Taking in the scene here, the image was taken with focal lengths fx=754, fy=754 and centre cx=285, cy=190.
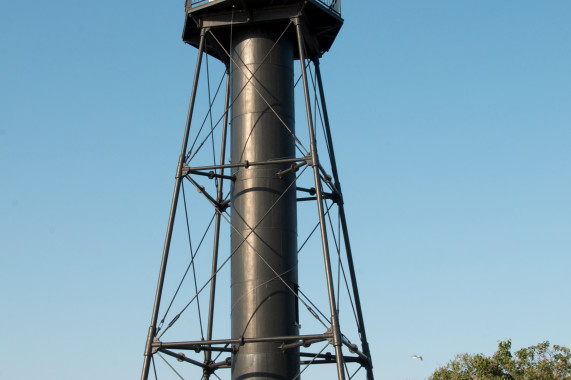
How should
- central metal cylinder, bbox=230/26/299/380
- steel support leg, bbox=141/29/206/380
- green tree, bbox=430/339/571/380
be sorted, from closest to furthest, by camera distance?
steel support leg, bbox=141/29/206/380 → central metal cylinder, bbox=230/26/299/380 → green tree, bbox=430/339/571/380

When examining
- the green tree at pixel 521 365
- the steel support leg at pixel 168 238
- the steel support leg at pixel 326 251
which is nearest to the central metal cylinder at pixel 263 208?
the steel support leg at pixel 326 251

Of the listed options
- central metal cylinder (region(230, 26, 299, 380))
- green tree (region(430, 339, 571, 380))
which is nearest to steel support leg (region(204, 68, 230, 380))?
central metal cylinder (region(230, 26, 299, 380))

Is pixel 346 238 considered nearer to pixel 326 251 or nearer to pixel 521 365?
pixel 326 251

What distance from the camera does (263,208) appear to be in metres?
17.5

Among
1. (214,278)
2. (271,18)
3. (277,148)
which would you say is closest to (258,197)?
(277,148)

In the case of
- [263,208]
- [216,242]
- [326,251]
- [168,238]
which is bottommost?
[326,251]

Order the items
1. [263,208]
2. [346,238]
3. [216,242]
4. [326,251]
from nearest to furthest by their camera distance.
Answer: [326,251]
[263,208]
[346,238]
[216,242]

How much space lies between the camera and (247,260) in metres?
17.2

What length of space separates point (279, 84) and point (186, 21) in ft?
10.7

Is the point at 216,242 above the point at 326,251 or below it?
above

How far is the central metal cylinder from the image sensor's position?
16.7 meters

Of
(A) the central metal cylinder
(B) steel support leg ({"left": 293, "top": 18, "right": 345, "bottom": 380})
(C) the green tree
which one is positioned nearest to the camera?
(B) steel support leg ({"left": 293, "top": 18, "right": 345, "bottom": 380})

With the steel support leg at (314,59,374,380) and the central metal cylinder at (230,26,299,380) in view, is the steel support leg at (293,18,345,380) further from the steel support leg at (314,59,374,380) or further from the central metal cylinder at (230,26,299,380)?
the steel support leg at (314,59,374,380)

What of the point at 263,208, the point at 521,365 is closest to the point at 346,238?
the point at 263,208
